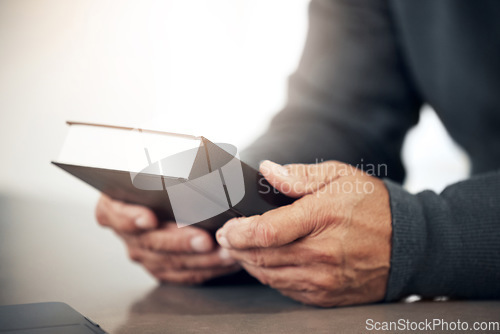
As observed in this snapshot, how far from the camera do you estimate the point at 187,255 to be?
0.56 m

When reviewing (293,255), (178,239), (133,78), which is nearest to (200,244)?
(178,239)

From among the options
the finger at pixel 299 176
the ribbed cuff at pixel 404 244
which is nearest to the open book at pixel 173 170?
the finger at pixel 299 176

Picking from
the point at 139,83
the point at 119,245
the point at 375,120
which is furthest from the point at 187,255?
the point at 139,83

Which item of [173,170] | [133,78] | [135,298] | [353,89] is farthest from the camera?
[133,78]

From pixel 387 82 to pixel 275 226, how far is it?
0.57m

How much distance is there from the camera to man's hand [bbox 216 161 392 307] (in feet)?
1.26

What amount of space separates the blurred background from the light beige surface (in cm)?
16

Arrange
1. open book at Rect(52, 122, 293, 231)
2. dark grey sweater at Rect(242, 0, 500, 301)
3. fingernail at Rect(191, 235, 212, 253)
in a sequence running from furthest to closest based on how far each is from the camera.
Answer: dark grey sweater at Rect(242, 0, 500, 301) → fingernail at Rect(191, 235, 212, 253) → open book at Rect(52, 122, 293, 231)

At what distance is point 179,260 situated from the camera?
22.4 inches

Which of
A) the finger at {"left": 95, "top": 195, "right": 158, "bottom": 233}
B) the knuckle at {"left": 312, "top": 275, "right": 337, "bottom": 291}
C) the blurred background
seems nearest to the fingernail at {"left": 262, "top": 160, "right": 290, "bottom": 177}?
the knuckle at {"left": 312, "top": 275, "right": 337, "bottom": 291}

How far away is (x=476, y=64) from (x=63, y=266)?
81cm

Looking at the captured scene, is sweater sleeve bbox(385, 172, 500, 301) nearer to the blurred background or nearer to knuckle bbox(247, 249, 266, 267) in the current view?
knuckle bbox(247, 249, 266, 267)

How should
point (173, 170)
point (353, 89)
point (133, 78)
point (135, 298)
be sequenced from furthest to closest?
point (133, 78)
point (353, 89)
point (135, 298)
point (173, 170)

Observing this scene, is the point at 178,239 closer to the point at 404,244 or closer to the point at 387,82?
the point at 404,244
